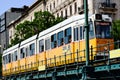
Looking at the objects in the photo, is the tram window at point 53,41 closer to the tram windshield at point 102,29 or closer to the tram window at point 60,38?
the tram window at point 60,38

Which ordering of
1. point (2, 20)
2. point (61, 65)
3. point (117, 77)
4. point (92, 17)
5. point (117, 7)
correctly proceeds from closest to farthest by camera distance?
point (117, 77) → point (92, 17) → point (61, 65) → point (117, 7) → point (2, 20)

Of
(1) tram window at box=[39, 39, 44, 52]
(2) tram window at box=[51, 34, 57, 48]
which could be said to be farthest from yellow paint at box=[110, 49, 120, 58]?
(1) tram window at box=[39, 39, 44, 52]

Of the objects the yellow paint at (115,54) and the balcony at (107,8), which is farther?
the balcony at (107,8)

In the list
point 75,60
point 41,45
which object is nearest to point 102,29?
point 75,60

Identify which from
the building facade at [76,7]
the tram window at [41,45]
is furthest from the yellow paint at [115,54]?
the building facade at [76,7]

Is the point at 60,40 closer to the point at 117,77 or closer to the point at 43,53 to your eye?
the point at 43,53

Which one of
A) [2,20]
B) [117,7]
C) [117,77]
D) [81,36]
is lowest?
[117,77]

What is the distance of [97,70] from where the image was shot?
20703 mm

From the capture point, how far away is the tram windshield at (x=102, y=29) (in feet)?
87.0

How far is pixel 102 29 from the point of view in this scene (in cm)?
2692

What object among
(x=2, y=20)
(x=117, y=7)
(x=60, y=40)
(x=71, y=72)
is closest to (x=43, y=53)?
(x=60, y=40)

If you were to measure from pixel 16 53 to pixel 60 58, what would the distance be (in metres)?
14.2

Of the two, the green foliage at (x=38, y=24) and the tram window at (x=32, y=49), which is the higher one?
the green foliage at (x=38, y=24)

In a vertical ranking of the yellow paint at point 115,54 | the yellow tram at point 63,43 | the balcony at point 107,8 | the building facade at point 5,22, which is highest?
the building facade at point 5,22
